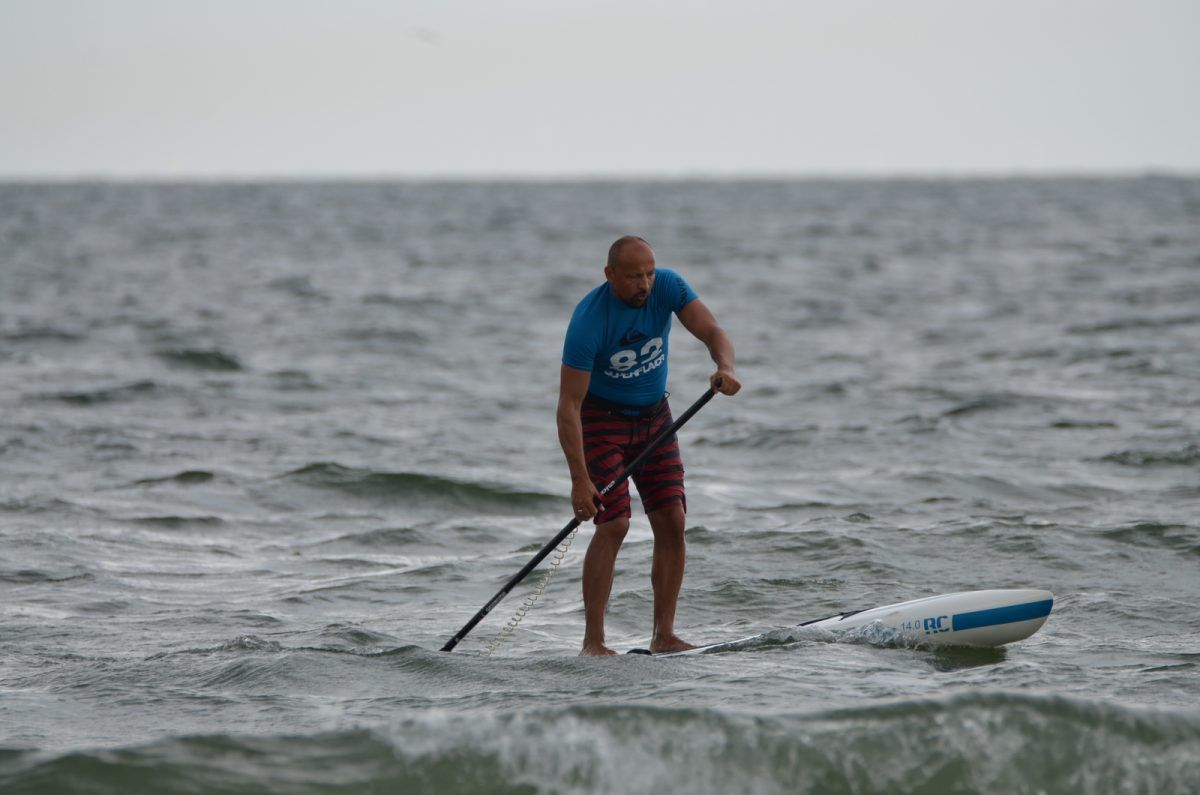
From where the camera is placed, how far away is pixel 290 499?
489 inches

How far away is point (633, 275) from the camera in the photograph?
7.03 meters

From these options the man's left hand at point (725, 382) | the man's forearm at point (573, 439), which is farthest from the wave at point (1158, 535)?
the man's forearm at point (573, 439)

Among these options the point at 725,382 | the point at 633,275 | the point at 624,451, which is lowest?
the point at 624,451

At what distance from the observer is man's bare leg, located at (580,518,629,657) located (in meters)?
7.59

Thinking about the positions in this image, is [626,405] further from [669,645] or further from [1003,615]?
[1003,615]

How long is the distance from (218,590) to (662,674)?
376cm

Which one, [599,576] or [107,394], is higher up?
[599,576]

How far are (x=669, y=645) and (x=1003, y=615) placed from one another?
1799 millimetres

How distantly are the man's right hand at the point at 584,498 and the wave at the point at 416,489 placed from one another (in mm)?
4898

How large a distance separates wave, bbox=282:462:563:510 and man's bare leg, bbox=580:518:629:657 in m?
4.45

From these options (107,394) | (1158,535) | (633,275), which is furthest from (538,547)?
(107,394)

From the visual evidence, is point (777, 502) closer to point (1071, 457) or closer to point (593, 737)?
point (1071, 457)

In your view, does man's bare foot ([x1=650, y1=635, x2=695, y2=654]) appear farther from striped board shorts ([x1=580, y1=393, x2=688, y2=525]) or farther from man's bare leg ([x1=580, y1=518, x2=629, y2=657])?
striped board shorts ([x1=580, y1=393, x2=688, y2=525])

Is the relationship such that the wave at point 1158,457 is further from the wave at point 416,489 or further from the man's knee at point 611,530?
the man's knee at point 611,530
